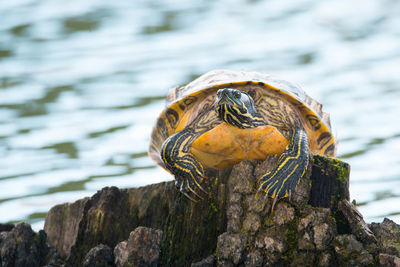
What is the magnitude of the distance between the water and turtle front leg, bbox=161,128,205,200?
2.34m

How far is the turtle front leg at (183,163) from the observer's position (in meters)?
3.32

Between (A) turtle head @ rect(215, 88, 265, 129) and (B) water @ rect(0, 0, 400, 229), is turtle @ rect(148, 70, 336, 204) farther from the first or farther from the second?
(B) water @ rect(0, 0, 400, 229)

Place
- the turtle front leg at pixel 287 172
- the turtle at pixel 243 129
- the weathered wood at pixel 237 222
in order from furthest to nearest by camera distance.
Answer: the turtle at pixel 243 129
the turtle front leg at pixel 287 172
the weathered wood at pixel 237 222

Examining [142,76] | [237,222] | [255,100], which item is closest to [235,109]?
[255,100]

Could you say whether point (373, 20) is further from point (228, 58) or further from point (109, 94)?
point (109, 94)

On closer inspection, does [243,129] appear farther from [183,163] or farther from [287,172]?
[287,172]

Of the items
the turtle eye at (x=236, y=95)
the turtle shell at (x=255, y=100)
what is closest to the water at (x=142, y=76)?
the turtle shell at (x=255, y=100)

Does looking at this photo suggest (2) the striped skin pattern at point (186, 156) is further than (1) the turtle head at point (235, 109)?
No

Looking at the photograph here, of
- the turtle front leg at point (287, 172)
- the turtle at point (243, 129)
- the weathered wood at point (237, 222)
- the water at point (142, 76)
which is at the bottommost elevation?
the weathered wood at point (237, 222)

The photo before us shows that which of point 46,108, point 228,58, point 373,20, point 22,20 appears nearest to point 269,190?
point 46,108

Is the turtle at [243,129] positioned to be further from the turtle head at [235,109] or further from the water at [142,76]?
the water at [142,76]

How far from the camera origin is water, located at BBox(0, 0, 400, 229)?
690cm

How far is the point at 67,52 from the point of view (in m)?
10.4

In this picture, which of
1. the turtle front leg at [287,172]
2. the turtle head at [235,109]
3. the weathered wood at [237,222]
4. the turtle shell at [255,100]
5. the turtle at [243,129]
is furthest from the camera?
the turtle shell at [255,100]
